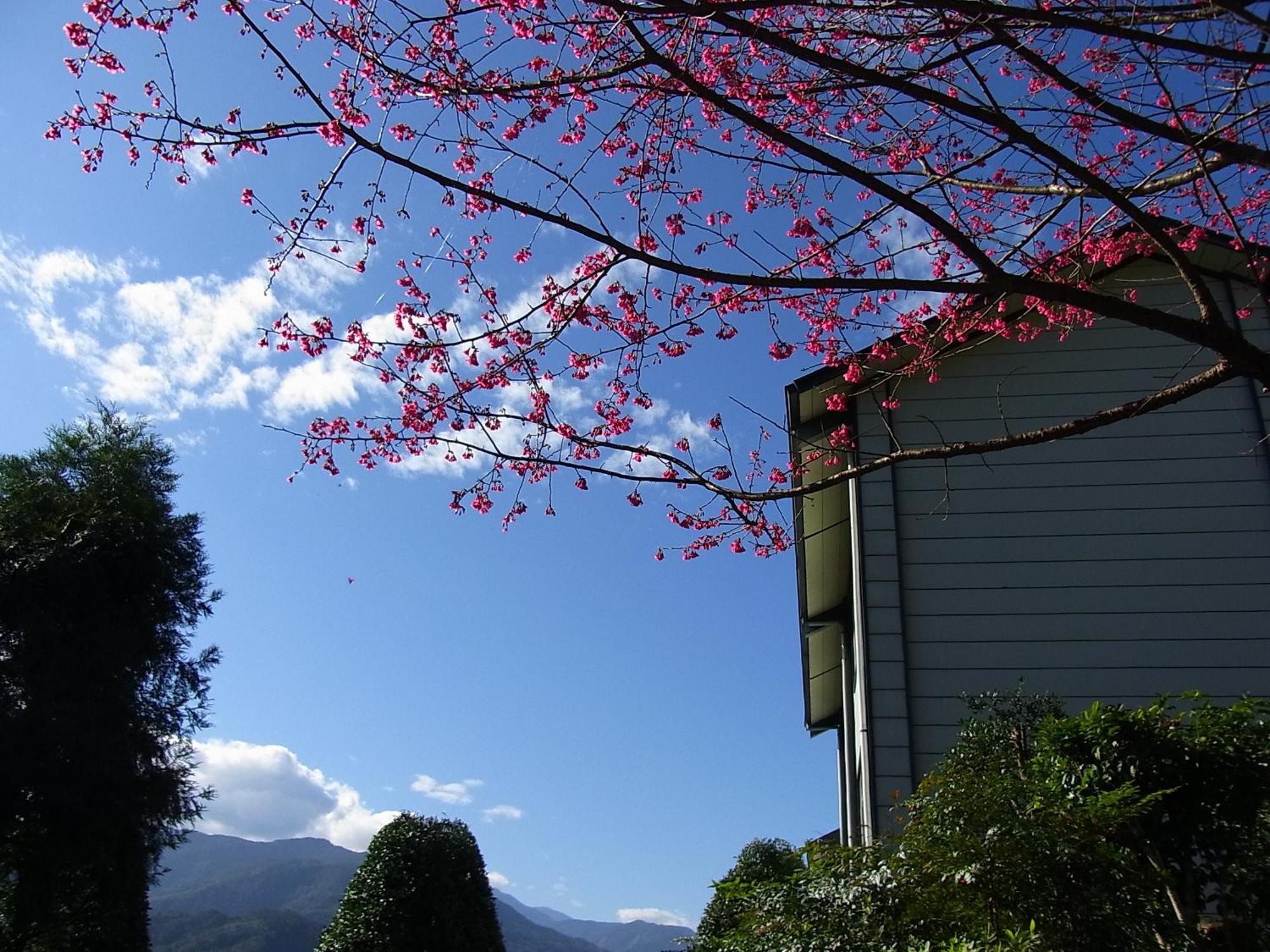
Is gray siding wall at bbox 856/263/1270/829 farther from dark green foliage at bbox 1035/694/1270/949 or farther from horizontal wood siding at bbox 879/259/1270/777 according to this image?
dark green foliage at bbox 1035/694/1270/949

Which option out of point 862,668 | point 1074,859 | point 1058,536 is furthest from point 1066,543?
point 1074,859

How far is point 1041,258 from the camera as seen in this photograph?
5336 millimetres

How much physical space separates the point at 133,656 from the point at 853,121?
13350 mm

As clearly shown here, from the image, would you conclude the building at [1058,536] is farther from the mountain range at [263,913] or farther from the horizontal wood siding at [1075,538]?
the mountain range at [263,913]

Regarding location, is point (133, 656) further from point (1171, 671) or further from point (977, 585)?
point (1171, 671)

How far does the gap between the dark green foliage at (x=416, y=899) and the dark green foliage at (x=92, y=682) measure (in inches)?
183

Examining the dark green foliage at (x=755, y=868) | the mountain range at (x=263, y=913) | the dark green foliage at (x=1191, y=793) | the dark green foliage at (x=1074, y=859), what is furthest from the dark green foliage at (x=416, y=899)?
the mountain range at (x=263, y=913)

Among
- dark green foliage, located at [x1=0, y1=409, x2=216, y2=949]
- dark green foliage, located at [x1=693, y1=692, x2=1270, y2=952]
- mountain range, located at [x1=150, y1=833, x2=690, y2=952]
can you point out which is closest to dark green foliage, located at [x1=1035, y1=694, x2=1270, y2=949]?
dark green foliage, located at [x1=693, y1=692, x2=1270, y2=952]

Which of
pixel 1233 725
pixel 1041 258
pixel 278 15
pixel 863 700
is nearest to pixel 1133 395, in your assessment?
pixel 863 700

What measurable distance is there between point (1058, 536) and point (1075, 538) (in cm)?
15

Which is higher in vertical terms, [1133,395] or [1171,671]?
[1133,395]

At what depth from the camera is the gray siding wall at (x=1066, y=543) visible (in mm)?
8234

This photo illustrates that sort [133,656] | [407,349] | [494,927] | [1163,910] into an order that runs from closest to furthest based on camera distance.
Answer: [1163,910], [407,349], [494,927], [133,656]

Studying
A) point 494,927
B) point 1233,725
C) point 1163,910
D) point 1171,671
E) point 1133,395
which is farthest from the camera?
point 494,927
